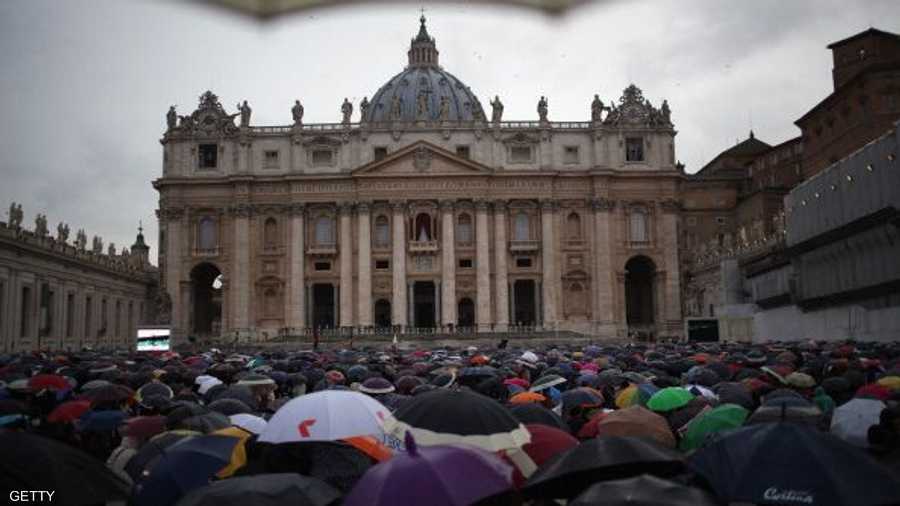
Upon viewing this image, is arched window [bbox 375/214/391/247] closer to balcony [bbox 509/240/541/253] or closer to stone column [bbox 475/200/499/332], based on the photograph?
stone column [bbox 475/200/499/332]

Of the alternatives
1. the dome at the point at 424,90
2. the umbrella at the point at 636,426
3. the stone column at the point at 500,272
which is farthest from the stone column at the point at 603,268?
the umbrella at the point at 636,426

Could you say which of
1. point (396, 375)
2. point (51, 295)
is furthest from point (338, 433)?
point (51, 295)

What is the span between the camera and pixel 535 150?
77812mm

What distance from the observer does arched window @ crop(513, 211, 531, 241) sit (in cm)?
7675

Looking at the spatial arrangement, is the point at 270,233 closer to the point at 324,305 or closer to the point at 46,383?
the point at 324,305

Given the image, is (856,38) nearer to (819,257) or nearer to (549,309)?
(819,257)

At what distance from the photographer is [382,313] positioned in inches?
3024

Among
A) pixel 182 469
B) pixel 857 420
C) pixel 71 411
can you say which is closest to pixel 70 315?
pixel 71 411

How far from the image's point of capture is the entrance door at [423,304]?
76.6 m

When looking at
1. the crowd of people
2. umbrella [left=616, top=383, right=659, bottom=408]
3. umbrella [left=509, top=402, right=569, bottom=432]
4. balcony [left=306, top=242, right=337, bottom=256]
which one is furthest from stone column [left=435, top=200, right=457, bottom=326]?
umbrella [left=509, top=402, right=569, bottom=432]

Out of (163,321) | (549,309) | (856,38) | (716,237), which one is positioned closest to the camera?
(856,38)

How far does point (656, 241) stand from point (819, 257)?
1267 inches

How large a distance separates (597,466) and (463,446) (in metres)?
1.11

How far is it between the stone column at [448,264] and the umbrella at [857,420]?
63.1 meters
